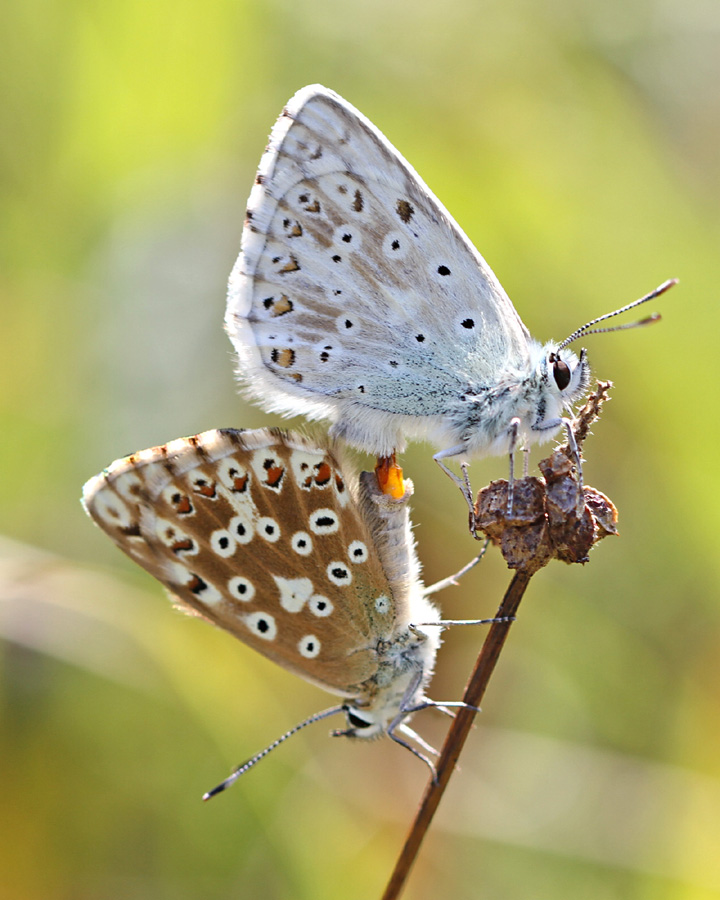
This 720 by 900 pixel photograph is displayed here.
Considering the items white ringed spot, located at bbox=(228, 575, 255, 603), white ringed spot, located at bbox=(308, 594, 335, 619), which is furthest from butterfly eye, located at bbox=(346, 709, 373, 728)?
white ringed spot, located at bbox=(228, 575, 255, 603)

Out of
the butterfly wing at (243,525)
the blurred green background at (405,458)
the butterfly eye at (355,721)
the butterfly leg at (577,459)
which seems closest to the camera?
the butterfly leg at (577,459)

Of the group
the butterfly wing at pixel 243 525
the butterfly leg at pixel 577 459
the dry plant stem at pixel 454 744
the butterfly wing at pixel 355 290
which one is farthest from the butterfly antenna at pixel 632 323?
the dry plant stem at pixel 454 744

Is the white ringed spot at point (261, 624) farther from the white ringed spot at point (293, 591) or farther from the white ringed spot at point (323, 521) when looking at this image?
the white ringed spot at point (323, 521)

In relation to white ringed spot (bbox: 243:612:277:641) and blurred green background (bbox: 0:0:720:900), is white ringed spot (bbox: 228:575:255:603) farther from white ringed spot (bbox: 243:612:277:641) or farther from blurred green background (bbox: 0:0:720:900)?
blurred green background (bbox: 0:0:720:900)

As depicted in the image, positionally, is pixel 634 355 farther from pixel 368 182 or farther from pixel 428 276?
A: pixel 368 182

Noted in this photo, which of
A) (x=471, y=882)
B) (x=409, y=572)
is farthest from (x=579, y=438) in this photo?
(x=471, y=882)
